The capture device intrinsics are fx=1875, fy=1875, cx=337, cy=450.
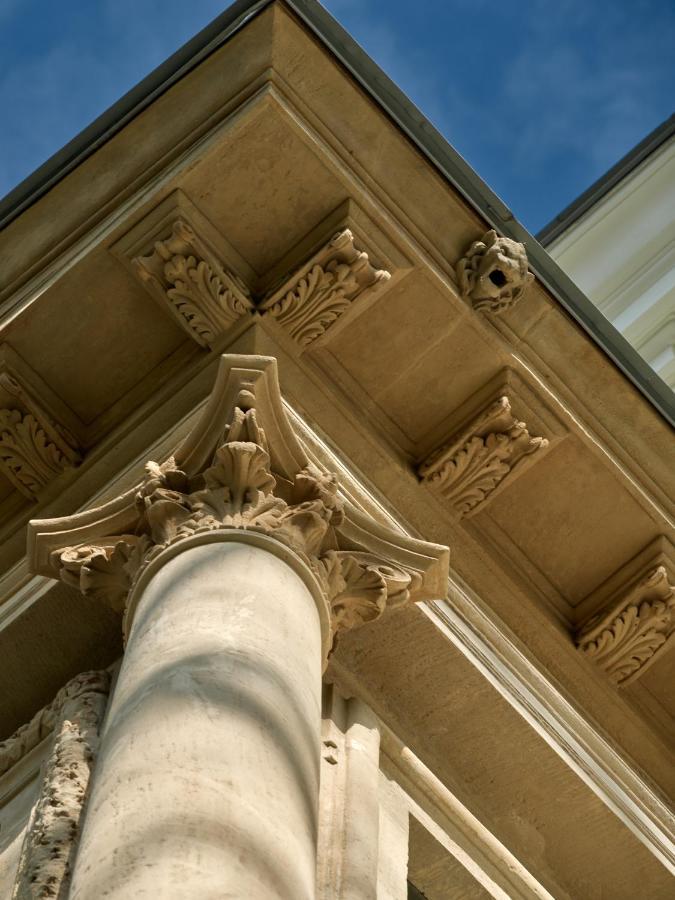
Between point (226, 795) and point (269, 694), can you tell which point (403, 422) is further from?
point (226, 795)

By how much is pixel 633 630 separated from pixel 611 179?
45.7 ft

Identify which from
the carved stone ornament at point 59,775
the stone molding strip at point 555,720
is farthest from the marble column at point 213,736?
the stone molding strip at point 555,720

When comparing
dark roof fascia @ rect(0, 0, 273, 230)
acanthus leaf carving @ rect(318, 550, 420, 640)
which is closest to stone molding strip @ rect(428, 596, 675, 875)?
acanthus leaf carving @ rect(318, 550, 420, 640)

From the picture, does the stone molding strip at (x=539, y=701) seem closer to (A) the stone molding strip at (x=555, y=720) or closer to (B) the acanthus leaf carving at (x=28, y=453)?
(A) the stone molding strip at (x=555, y=720)

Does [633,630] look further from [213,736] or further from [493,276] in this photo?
[213,736]

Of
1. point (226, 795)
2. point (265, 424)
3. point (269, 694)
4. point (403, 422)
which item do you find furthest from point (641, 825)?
point (226, 795)

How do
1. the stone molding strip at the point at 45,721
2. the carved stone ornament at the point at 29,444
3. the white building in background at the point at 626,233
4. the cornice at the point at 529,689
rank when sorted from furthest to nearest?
the white building in background at the point at 626,233 < the carved stone ornament at the point at 29,444 < the cornice at the point at 529,689 < the stone molding strip at the point at 45,721

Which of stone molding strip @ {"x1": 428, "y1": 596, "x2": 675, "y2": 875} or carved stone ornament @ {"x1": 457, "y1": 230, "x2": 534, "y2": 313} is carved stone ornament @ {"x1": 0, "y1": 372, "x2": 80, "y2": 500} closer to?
stone molding strip @ {"x1": 428, "y1": 596, "x2": 675, "y2": 875}

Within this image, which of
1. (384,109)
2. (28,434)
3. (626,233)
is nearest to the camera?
(28,434)

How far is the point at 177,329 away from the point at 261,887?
14.5 feet

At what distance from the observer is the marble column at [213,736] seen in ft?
17.5

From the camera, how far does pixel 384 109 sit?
948 cm

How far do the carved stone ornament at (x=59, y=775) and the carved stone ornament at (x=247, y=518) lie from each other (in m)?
0.44

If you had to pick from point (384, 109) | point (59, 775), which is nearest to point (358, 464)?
point (384, 109)
